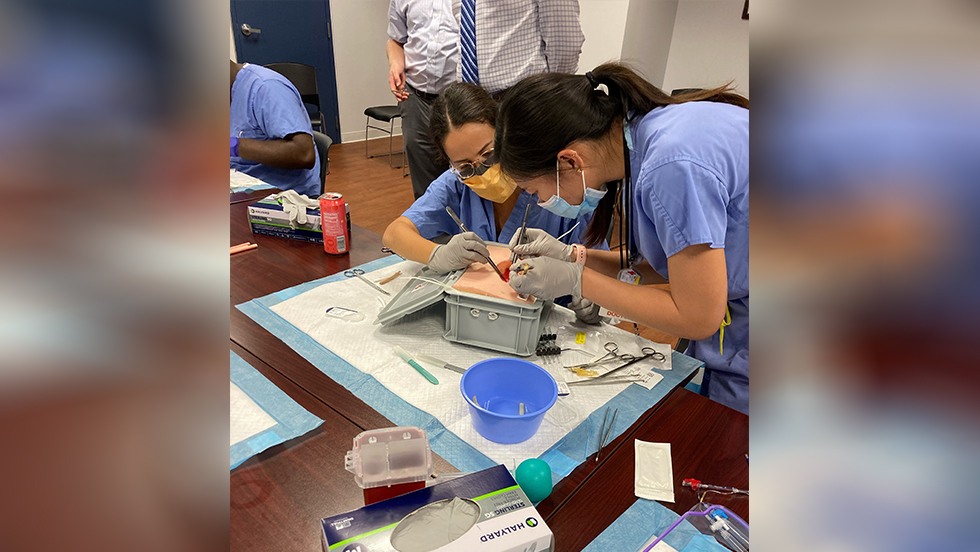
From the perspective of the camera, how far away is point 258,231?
1.78m

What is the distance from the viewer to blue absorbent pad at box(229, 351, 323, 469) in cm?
93

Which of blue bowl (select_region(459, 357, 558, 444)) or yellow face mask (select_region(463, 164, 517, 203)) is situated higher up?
yellow face mask (select_region(463, 164, 517, 203))

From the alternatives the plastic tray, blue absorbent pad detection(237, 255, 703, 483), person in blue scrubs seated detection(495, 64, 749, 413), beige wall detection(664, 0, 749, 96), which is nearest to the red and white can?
blue absorbent pad detection(237, 255, 703, 483)

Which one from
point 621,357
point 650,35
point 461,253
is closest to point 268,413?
point 461,253

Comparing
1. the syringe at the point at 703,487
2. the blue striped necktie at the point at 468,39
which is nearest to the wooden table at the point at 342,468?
the syringe at the point at 703,487

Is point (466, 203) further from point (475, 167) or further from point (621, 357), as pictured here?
point (621, 357)

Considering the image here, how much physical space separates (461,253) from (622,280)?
1.29ft

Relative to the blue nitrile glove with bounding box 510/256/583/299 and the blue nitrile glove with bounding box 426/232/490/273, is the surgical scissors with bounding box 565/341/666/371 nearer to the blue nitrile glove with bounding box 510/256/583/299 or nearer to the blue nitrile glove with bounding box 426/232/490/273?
the blue nitrile glove with bounding box 510/256/583/299

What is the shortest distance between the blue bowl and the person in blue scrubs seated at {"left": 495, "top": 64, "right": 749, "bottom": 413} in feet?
0.76

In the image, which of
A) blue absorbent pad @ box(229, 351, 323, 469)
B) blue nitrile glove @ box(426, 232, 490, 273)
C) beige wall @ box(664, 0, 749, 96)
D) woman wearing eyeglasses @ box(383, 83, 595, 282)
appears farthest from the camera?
beige wall @ box(664, 0, 749, 96)

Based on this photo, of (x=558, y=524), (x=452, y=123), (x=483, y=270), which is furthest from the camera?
(x=452, y=123)
